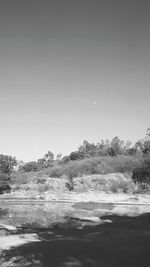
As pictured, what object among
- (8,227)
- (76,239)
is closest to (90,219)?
(76,239)

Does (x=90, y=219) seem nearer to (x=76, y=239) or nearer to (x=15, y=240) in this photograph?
(x=76, y=239)

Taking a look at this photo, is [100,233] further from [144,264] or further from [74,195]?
[74,195]

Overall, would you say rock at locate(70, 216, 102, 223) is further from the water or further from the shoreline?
the shoreline

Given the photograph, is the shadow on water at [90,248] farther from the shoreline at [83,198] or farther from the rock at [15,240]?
the shoreline at [83,198]

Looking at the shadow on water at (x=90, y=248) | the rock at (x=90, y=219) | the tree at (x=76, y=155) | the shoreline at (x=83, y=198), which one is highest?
the tree at (x=76, y=155)

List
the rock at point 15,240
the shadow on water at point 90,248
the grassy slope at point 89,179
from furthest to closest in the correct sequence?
the grassy slope at point 89,179
the rock at point 15,240
the shadow on water at point 90,248

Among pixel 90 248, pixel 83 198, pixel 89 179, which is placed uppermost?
pixel 89 179

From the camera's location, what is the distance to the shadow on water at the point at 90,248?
23.7 feet

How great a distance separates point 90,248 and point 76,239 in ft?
3.99

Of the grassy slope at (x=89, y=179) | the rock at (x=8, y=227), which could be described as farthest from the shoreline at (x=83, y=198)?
the rock at (x=8, y=227)

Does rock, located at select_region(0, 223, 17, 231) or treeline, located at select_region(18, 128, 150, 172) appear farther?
treeline, located at select_region(18, 128, 150, 172)

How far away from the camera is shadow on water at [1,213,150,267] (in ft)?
23.7

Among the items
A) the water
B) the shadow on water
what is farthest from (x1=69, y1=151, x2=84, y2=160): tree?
the shadow on water

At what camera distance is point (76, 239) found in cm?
961
